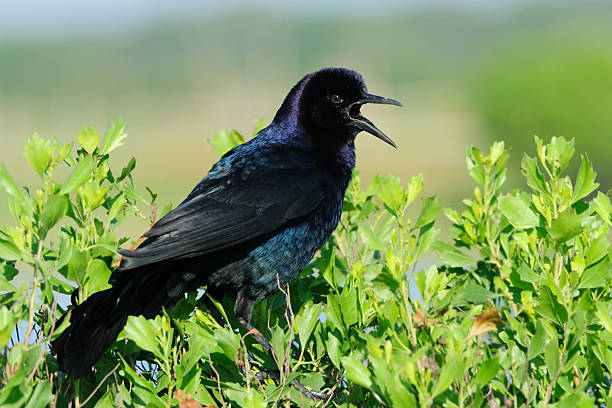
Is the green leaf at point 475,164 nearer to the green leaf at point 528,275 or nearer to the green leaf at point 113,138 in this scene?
the green leaf at point 528,275

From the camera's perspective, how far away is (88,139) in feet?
8.32

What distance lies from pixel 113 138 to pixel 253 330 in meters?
0.76

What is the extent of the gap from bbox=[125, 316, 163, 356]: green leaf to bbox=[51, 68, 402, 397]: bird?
271 mm

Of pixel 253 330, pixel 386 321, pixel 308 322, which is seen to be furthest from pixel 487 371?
pixel 253 330

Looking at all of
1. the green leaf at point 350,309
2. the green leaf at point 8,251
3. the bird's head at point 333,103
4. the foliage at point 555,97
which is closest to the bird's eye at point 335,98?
the bird's head at point 333,103

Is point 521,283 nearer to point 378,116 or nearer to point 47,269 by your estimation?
point 47,269

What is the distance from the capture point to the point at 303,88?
158 inches

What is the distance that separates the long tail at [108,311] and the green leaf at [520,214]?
117 cm

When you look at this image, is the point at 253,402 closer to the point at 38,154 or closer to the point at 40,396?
the point at 40,396

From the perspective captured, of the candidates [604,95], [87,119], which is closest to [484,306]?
[604,95]

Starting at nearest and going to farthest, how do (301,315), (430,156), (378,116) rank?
(301,315)
(430,156)
(378,116)

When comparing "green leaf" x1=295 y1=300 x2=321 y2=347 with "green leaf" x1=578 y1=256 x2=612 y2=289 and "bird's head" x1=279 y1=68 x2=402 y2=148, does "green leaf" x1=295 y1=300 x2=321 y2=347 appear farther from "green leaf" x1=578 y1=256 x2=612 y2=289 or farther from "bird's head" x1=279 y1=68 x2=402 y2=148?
"bird's head" x1=279 y1=68 x2=402 y2=148

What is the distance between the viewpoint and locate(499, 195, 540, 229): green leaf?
2.20m

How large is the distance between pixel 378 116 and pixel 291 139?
137 ft
